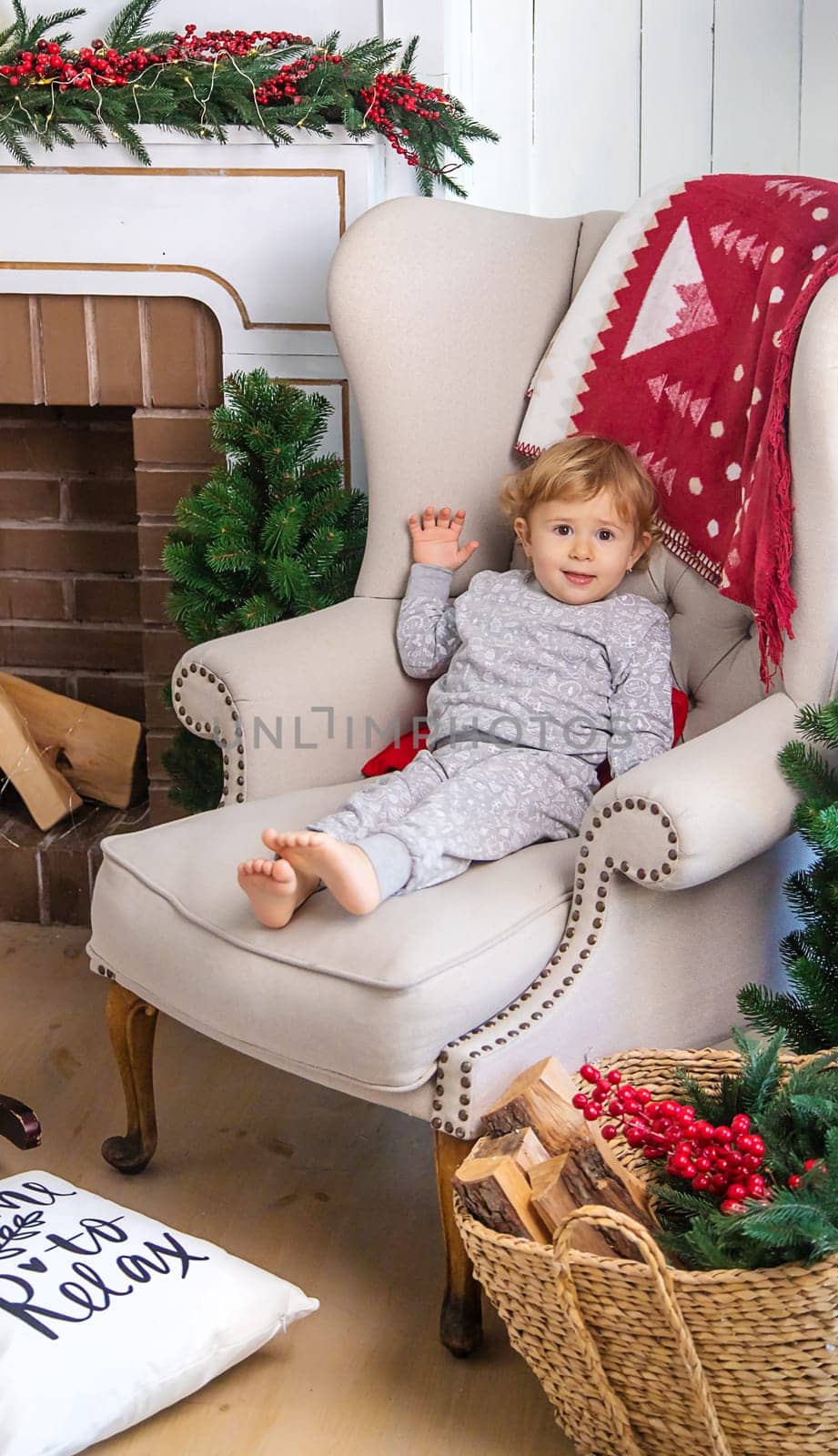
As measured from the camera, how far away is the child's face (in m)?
1.85

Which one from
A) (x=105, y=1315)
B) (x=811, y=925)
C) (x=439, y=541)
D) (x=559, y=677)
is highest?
(x=439, y=541)

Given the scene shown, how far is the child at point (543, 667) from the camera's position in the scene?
1714 mm

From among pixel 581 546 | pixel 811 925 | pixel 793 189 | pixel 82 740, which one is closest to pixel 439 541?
pixel 581 546

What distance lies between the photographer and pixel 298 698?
6.11ft

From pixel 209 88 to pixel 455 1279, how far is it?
1.77 m

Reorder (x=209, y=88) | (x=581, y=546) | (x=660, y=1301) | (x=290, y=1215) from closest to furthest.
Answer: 1. (x=660, y=1301)
2. (x=290, y=1215)
3. (x=581, y=546)
4. (x=209, y=88)

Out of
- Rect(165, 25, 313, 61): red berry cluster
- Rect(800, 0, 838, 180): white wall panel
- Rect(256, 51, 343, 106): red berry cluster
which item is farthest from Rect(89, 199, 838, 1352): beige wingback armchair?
Rect(800, 0, 838, 180): white wall panel

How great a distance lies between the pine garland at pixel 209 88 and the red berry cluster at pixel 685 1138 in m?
1.55

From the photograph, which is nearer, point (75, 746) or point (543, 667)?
point (543, 667)

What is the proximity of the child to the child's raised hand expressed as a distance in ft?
Answer: 0.15

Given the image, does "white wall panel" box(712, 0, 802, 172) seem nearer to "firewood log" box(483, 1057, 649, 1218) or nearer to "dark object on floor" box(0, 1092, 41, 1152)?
"firewood log" box(483, 1057, 649, 1218)

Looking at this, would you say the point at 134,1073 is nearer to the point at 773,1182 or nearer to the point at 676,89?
the point at 773,1182

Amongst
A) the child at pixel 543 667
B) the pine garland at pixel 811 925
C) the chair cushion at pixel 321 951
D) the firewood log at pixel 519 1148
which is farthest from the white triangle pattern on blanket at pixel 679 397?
the firewood log at pixel 519 1148

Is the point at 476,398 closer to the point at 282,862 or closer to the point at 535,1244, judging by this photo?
the point at 282,862
